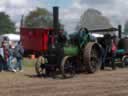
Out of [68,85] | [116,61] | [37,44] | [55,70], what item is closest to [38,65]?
[55,70]

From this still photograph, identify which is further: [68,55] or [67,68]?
[68,55]

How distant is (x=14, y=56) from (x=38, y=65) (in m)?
2.63

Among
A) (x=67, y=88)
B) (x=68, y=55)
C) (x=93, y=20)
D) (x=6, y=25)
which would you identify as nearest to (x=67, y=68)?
(x=68, y=55)

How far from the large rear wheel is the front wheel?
0.82m

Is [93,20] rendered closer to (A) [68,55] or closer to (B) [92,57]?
(B) [92,57]

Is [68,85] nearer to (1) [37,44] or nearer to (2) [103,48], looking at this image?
(2) [103,48]

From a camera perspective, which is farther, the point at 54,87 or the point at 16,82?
the point at 16,82

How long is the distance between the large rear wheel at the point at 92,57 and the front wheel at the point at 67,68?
2.71 feet

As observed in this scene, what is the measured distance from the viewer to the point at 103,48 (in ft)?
59.9

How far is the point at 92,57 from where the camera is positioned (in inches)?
648

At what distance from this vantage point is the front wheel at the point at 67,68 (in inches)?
573

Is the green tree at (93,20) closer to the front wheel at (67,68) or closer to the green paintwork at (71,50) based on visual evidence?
the green paintwork at (71,50)

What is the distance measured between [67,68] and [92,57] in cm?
188

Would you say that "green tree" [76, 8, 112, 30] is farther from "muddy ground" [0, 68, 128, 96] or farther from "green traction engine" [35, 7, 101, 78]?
"muddy ground" [0, 68, 128, 96]
